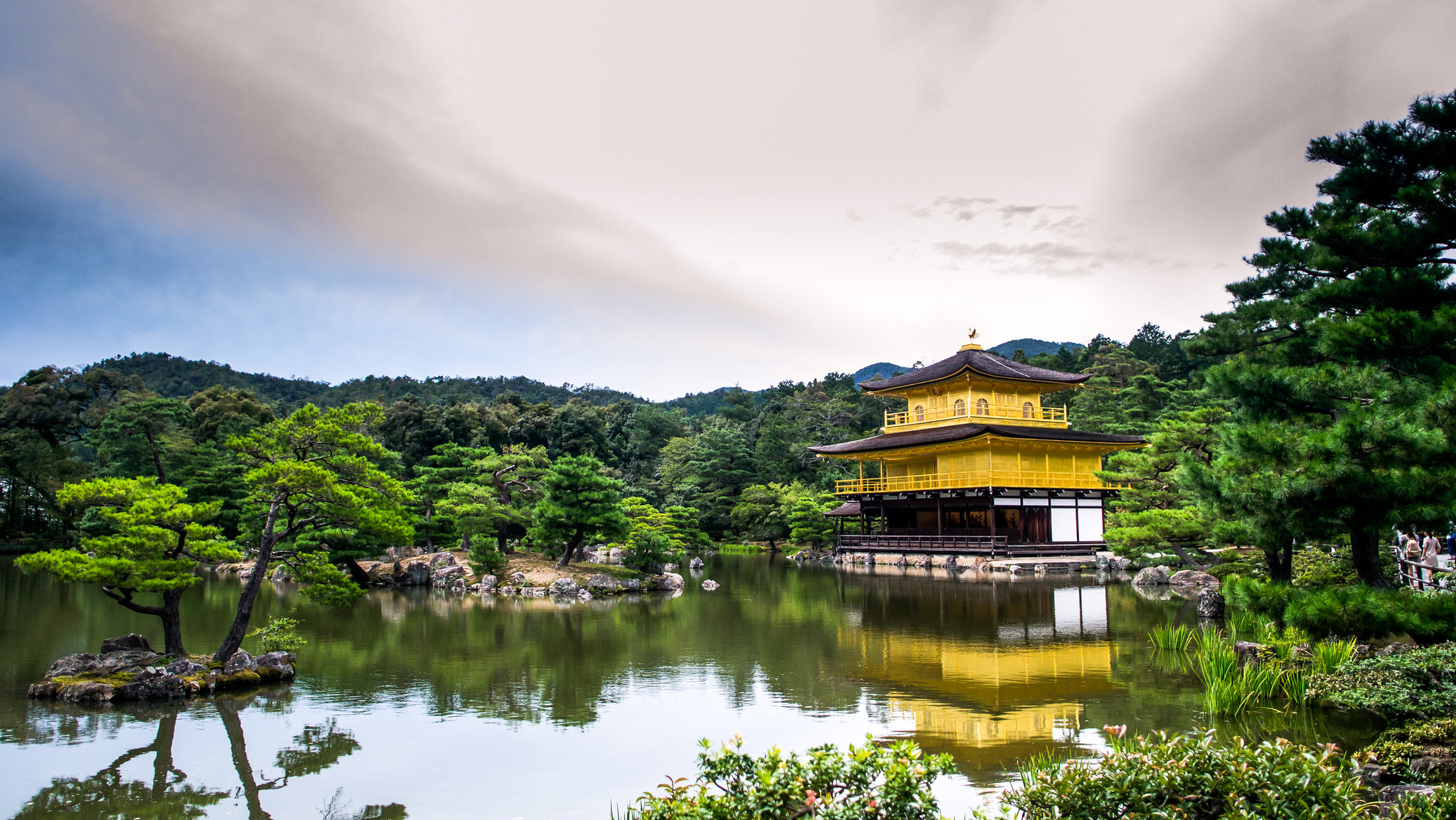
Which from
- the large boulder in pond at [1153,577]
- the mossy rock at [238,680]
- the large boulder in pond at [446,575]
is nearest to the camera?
the mossy rock at [238,680]

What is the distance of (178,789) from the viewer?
19.9 feet

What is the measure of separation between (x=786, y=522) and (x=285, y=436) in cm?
2606

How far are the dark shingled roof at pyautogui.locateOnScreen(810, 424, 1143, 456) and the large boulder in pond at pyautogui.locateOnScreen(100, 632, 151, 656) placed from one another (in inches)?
840

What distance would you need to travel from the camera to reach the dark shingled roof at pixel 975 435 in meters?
25.9

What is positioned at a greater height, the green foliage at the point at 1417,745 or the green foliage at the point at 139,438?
the green foliage at the point at 139,438

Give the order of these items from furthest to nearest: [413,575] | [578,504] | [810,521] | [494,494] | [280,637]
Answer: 1. [810,521]
2. [494,494]
3. [413,575]
4. [578,504]
5. [280,637]

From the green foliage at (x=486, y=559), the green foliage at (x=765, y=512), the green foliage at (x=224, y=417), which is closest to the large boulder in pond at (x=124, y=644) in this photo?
the green foliage at (x=486, y=559)

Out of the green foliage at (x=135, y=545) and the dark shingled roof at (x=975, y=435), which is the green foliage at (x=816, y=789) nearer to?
the green foliage at (x=135, y=545)

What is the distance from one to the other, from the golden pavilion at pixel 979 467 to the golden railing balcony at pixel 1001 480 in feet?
0.14

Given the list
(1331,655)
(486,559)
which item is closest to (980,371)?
(486,559)

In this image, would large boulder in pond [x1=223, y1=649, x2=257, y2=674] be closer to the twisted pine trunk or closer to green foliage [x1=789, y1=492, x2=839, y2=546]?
the twisted pine trunk

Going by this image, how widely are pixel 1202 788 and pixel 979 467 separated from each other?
79.4 feet

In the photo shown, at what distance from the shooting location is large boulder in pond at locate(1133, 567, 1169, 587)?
18.5 meters

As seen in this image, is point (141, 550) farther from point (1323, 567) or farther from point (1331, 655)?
point (1323, 567)
